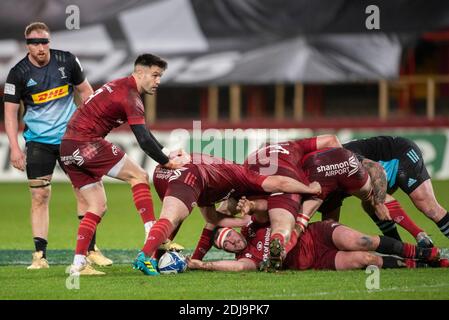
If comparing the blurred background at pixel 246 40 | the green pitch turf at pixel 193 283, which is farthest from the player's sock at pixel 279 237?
the blurred background at pixel 246 40

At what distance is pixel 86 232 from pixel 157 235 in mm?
707

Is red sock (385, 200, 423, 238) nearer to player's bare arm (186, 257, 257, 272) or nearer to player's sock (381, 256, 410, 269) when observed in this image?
player's sock (381, 256, 410, 269)

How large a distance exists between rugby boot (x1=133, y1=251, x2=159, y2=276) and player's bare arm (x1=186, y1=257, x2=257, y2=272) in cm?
49

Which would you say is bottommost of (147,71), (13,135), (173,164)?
(173,164)

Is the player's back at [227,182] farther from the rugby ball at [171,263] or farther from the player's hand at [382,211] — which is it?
the player's hand at [382,211]

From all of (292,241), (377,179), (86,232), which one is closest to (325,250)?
(292,241)

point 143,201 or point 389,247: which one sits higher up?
point 143,201

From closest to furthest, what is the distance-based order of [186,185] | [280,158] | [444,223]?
[186,185] < [280,158] < [444,223]

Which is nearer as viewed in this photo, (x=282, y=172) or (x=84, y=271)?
(x=84, y=271)

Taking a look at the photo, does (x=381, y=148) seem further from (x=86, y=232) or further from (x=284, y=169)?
(x=86, y=232)

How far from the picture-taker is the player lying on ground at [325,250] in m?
9.39

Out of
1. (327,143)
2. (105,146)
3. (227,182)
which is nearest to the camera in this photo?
(105,146)

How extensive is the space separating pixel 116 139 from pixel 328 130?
428cm

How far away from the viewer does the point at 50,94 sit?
10695 millimetres
